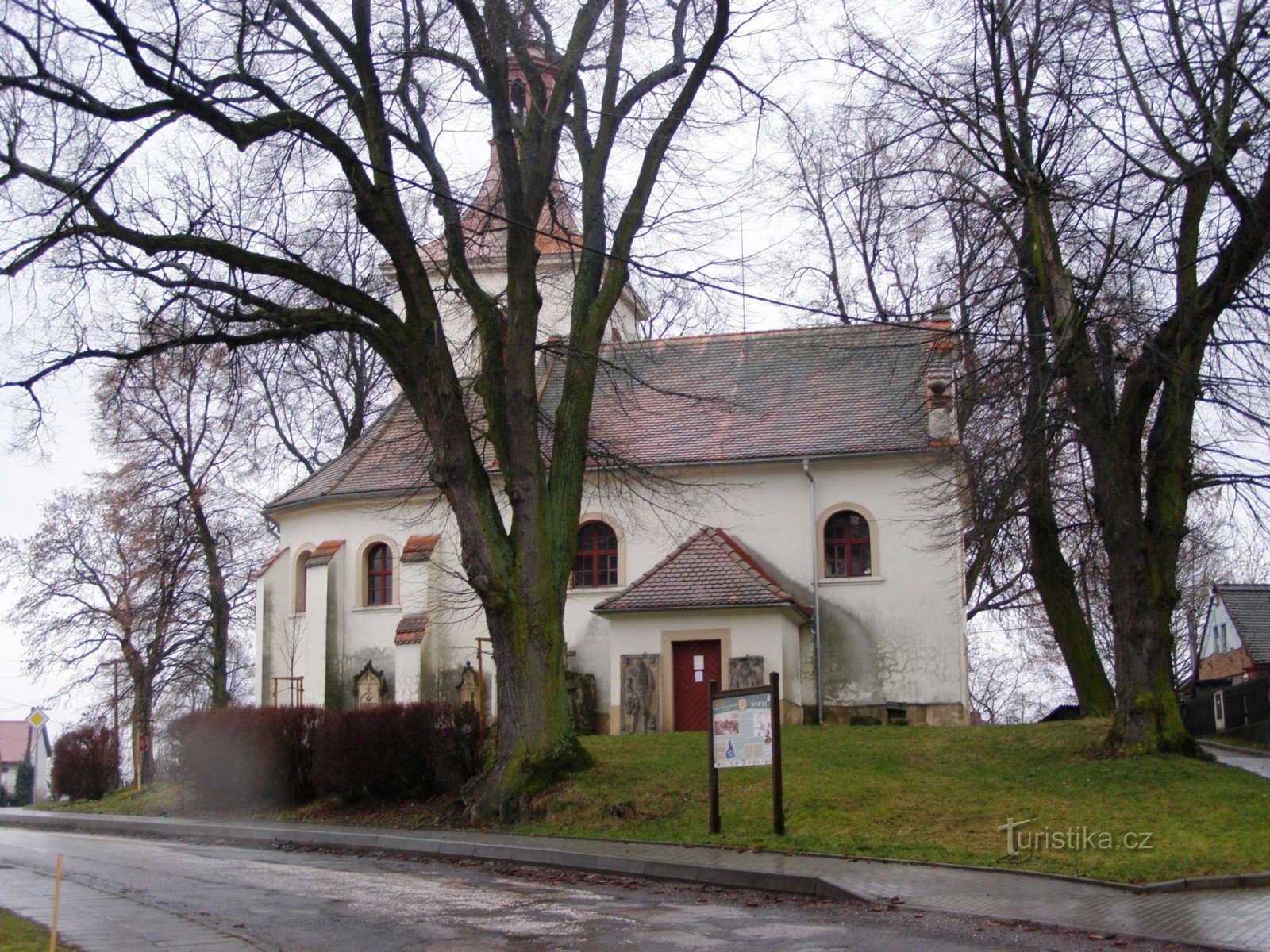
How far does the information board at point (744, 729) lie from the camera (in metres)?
14.4

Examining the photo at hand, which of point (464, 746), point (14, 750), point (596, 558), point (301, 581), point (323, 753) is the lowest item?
point (14, 750)

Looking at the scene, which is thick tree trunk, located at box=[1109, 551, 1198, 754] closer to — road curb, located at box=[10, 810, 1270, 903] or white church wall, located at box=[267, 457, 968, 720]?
road curb, located at box=[10, 810, 1270, 903]

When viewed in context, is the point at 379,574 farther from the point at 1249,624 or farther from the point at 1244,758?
the point at 1249,624

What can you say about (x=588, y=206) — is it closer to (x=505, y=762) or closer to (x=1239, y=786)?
(x=505, y=762)

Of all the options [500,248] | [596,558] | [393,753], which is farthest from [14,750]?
[500,248]

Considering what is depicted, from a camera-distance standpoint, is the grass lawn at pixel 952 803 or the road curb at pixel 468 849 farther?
the grass lawn at pixel 952 803

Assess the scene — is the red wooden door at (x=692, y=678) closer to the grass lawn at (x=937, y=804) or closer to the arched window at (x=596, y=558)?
the arched window at (x=596, y=558)

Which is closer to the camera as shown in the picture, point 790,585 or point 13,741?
point 790,585

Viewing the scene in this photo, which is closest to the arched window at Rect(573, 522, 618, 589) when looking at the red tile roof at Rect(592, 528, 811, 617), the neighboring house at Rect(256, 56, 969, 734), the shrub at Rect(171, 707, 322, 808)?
the neighboring house at Rect(256, 56, 969, 734)

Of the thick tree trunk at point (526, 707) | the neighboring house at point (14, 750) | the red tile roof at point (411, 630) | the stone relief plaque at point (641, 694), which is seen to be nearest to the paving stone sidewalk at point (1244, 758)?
the stone relief plaque at point (641, 694)

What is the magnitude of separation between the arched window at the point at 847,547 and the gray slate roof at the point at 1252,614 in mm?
22528

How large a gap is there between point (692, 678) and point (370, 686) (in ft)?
26.8

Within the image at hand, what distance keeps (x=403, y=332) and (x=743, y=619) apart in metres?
11.1

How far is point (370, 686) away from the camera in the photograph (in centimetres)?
2980
